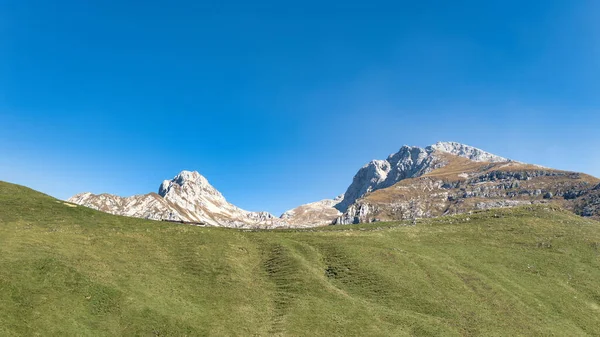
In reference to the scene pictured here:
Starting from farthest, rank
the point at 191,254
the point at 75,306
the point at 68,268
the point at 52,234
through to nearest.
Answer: the point at 191,254 < the point at 52,234 < the point at 68,268 < the point at 75,306

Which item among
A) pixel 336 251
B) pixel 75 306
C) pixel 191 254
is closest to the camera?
pixel 75 306

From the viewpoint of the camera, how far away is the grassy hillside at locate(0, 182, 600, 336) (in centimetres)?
3856

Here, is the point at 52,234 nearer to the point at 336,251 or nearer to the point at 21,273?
the point at 21,273

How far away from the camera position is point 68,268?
4238 cm

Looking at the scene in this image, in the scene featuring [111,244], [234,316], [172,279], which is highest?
[111,244]

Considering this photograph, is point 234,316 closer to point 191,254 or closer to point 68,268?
point 191,254

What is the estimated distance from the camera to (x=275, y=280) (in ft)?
175

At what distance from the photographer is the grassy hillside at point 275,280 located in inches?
1518

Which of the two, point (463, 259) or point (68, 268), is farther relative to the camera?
point (463, 259)

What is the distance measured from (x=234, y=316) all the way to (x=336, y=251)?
2635cm

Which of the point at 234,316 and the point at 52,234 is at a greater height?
the point at 52,234

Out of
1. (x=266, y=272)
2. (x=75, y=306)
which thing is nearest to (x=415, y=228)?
(x=266, y=272)

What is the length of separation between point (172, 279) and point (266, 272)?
14.8 meters

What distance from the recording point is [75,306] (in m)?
37.2
